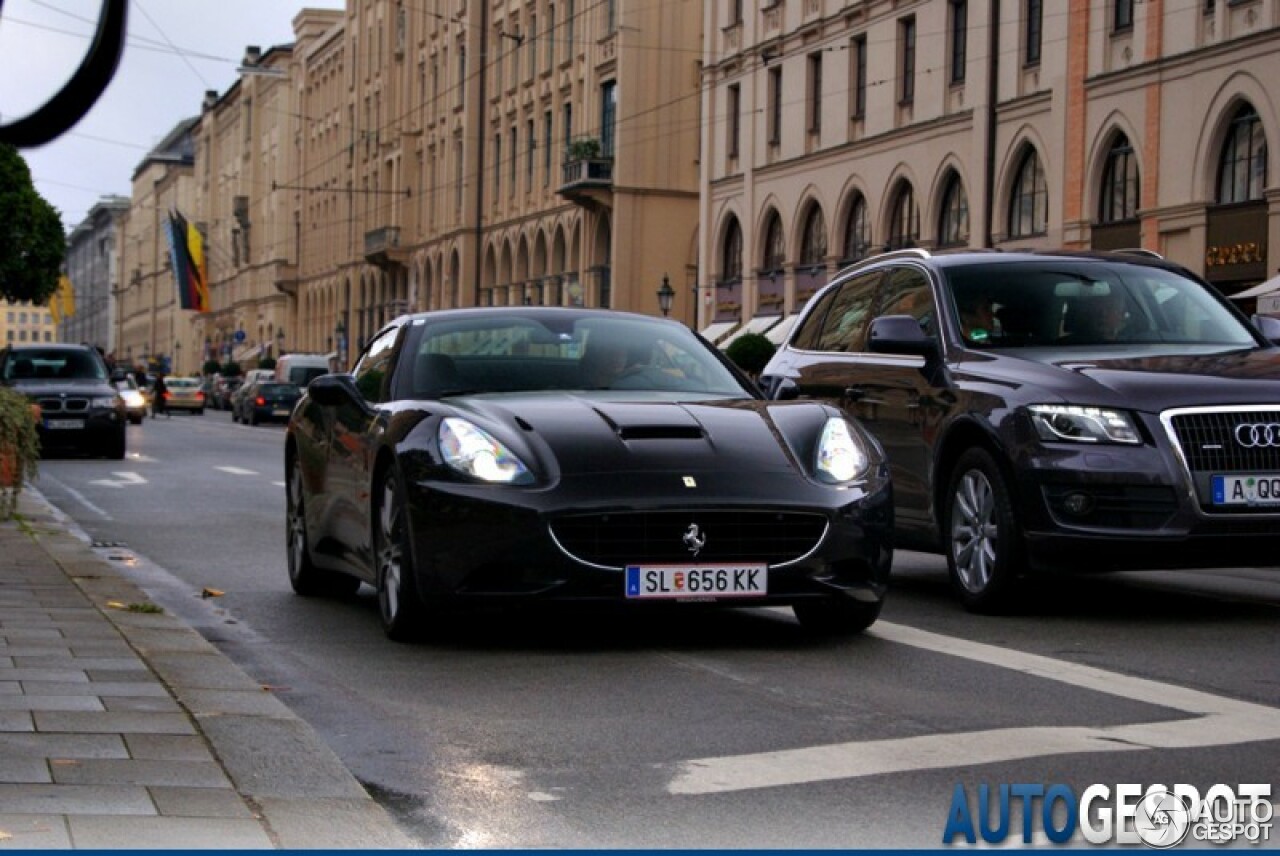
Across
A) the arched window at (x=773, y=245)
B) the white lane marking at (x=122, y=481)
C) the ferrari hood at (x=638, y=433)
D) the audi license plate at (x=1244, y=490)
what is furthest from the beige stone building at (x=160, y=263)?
the audi license plate at (x=1244, y=490)

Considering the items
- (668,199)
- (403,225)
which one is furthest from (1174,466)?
(403,225)

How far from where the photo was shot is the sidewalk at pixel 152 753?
190 inches

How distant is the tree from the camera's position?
289 feet

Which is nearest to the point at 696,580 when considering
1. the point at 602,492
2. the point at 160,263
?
the point at 602,492

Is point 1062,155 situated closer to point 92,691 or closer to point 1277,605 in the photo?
point 1277,605

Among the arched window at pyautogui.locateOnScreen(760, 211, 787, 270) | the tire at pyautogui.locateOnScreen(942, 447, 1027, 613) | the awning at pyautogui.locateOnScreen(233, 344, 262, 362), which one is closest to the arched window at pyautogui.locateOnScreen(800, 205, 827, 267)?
the arched window at pyautogui.locateOnScreen(760, 211, 787, 270)

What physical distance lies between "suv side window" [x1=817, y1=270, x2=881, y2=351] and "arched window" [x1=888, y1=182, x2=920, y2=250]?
35.2 metres

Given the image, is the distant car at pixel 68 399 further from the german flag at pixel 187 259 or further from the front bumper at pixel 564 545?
the german flag at pixel 187 259

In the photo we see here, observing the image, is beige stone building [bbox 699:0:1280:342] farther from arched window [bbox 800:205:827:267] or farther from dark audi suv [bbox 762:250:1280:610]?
dark audi suv [bbox 762:250:1280:610]

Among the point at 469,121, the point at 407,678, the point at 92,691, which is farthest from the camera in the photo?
the point at 469,121

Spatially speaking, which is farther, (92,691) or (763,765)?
(92,691)

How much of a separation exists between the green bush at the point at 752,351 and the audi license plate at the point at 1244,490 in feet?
121

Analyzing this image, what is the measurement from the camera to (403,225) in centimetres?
9206

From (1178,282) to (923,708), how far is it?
191 inches
